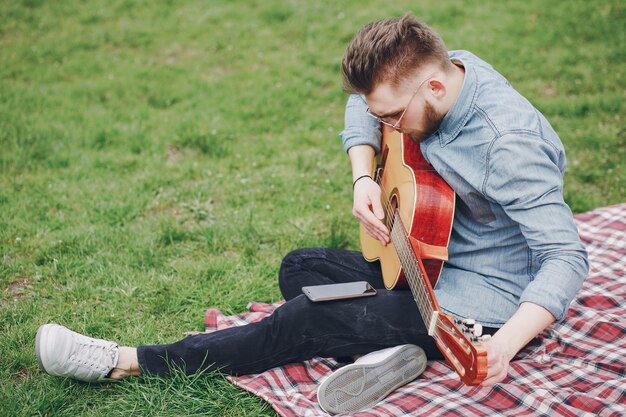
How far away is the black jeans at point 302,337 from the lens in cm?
289

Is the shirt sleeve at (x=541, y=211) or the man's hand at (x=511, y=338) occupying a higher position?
the shirt sleeve at (x=541, y=211)

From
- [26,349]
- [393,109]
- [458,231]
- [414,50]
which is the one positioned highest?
[414,50]

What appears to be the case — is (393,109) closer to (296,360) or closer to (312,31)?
(296,360)

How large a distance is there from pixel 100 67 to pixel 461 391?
603 cm

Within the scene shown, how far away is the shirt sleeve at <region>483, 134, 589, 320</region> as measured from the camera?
2.33m

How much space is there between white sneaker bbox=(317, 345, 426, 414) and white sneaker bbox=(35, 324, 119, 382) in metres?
1.10

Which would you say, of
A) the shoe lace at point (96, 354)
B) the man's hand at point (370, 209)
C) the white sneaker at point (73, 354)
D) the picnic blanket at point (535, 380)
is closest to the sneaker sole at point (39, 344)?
the white sneaker at point (73, 354)

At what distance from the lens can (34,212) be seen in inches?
182

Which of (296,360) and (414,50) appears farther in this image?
(296,360)

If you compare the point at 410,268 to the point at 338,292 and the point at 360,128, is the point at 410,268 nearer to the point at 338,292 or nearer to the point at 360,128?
the point at 338,292

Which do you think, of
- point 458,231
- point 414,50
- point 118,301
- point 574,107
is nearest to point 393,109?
point 414,50

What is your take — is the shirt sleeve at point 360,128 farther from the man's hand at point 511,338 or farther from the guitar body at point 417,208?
the man's hand at point 511,338

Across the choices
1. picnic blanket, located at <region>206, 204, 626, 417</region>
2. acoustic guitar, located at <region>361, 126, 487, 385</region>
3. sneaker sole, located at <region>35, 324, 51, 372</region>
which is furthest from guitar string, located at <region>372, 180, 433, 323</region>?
sneaker sole, located at <region>35, 324, 51, 372</region>

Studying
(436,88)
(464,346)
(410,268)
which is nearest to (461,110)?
(436,88)
